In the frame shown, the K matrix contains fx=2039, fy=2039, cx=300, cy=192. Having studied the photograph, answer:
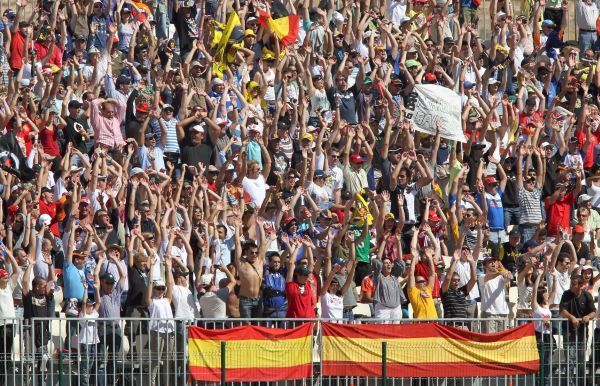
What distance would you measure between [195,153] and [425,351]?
609cm

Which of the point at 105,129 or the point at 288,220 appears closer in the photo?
the point at 288,220

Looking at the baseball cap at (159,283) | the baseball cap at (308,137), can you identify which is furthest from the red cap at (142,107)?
the baseball cap at (159,283)

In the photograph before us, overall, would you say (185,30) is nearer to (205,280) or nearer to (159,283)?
(205,280)

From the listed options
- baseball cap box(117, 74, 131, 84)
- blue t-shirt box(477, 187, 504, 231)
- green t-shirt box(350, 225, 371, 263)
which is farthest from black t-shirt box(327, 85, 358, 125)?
green t-shirt box(350, 225, 371, 263)

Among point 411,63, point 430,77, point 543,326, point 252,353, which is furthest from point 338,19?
point 252,353

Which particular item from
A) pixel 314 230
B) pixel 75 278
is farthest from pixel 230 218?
pixel 75 278

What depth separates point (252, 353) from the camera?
2198cm

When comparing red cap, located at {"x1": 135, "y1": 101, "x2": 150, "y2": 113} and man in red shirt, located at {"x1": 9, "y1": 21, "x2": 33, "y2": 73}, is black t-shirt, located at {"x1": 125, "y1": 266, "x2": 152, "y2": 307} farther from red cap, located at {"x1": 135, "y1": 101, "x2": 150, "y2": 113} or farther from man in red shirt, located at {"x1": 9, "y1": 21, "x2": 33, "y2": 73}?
man in red shirt, located at {"x1": 9, "y1": 21, "x2": 33, "y2": 73}

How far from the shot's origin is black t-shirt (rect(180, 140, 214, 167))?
27281mm

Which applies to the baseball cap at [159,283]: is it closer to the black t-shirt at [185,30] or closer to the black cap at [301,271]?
the black cap at [301,271]

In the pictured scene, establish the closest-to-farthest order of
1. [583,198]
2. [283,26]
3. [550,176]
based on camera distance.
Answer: [583,198] → [550,176] → [283,26]

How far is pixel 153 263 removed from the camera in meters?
23.8

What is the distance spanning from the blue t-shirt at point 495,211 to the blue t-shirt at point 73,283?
6.54m

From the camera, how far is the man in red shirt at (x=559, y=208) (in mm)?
27875
